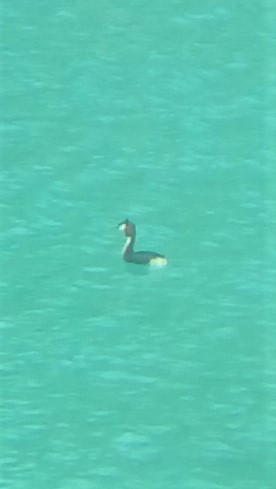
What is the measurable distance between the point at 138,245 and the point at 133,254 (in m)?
0.03

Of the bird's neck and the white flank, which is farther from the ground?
the bird's neck

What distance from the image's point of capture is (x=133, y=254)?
5.79 feet

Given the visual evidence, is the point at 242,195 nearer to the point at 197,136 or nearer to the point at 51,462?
the point at 197,136

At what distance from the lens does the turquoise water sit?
176 centimetres

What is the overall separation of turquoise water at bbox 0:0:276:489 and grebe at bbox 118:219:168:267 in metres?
0.02

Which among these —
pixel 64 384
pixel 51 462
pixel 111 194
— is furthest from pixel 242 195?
pixel 51 462

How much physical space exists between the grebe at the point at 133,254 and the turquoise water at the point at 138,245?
2cm

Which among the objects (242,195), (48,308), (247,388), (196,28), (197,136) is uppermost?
(196,28)

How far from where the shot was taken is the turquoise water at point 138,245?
5.78 feet

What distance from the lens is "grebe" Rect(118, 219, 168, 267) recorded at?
1.76 meters

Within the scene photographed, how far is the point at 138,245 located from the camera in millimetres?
1774

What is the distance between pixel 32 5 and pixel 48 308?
0.75 meters

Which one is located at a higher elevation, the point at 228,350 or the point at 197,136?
the point at 197,136

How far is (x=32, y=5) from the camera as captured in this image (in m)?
1.78
